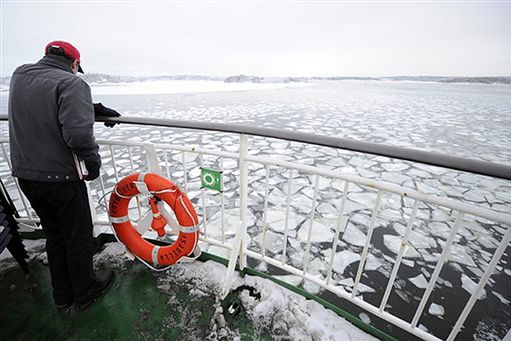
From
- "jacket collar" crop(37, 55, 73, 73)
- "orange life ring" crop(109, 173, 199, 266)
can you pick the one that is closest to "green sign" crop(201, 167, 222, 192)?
"orange life ring" crop(109, 173, 199, 266)

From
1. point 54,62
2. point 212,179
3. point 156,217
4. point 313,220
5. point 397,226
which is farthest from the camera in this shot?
point 397,226

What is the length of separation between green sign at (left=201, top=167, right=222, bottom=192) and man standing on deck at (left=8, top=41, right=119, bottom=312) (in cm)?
63

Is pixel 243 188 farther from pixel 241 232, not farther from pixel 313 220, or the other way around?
pixel 313 220

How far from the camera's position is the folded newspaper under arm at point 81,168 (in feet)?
4.64

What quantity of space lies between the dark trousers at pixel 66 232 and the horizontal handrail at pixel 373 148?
55 cm

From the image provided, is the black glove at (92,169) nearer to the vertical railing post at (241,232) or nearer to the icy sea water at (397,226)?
the vertical railing post at (241,232)

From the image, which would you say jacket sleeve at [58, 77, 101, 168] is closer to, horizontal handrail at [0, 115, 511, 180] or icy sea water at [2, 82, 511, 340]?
horizontal handrail at [0, 115, 511, 180]

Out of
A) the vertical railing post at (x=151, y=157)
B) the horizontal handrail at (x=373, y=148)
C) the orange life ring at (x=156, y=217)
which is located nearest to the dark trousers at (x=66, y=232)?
the orange life ring at (x=156, y=217)

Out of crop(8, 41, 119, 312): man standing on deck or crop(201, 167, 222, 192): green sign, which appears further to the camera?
crop(201, 167, 222, 192): green sign

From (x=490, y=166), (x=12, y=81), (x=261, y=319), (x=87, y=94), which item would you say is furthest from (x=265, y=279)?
(x=12, y=81)

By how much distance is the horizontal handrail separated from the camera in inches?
37.8

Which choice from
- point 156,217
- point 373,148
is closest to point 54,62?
point 156,217

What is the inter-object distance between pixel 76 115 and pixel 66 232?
2.45 feet

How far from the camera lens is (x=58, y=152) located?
136 cm
